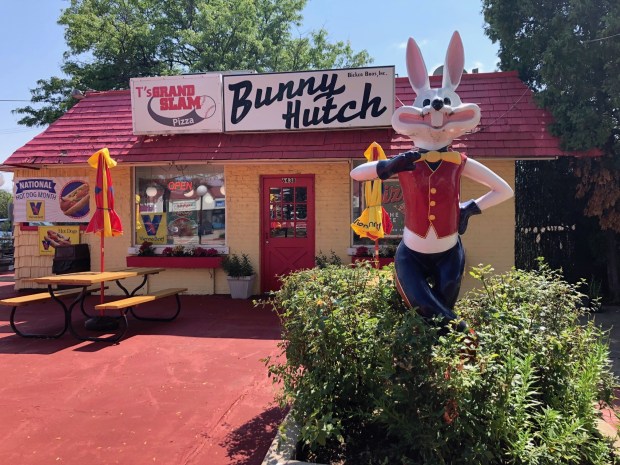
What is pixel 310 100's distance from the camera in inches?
326

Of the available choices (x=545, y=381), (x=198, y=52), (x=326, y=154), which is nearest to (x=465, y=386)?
(x=545, y=381)

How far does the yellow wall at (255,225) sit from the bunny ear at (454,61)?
4.79 meters

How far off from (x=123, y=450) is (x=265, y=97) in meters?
6.52

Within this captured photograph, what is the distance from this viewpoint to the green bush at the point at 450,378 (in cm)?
247

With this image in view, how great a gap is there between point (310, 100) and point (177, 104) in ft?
8.41

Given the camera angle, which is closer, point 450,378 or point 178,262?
point 450,378

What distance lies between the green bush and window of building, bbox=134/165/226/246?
6129mm

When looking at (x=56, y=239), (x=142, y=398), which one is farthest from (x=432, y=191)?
(x=56, y=239)

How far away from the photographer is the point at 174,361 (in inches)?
209

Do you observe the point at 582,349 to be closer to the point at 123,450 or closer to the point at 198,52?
the point at 123,450

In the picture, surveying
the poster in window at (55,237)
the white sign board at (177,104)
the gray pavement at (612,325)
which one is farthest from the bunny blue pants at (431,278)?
the poster in window at (55,237)

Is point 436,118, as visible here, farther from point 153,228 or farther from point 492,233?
point 153,228

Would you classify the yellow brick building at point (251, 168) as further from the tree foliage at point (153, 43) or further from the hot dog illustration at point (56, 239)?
the tree foliage at point (153, 43)

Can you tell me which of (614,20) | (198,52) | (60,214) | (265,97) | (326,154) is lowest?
(60,214)
